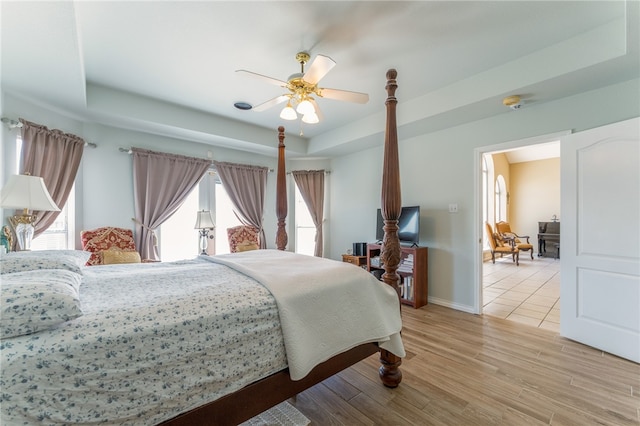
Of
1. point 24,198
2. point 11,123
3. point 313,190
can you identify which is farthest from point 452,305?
point 11,123

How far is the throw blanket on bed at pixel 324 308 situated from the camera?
1.36 m

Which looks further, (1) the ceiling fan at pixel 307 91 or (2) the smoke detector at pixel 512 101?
(2) the smoke detector at pixel 512 101

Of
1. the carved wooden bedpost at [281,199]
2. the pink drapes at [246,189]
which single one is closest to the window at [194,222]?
the pink drapes at [246,189]

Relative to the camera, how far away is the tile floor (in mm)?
3158

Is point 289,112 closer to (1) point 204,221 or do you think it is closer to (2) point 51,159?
(1) point 204,221

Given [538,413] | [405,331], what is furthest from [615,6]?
[405,331]

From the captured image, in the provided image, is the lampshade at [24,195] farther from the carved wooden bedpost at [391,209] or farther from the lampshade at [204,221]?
the carved wooden bedpost at [391,209]

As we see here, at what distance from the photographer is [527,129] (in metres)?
2.90

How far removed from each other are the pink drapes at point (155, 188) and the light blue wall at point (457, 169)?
117 inches

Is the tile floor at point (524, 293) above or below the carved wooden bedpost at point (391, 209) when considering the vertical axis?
below

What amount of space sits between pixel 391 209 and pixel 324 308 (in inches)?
32.8

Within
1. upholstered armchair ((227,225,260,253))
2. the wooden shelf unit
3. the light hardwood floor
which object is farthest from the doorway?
upholstered armchair ((227,225,260,253))

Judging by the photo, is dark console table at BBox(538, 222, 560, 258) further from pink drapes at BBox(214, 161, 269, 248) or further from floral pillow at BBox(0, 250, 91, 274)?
floral pillow at BBox(0, 250, 91, 274)

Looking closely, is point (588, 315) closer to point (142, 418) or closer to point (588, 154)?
point (588, 154)
